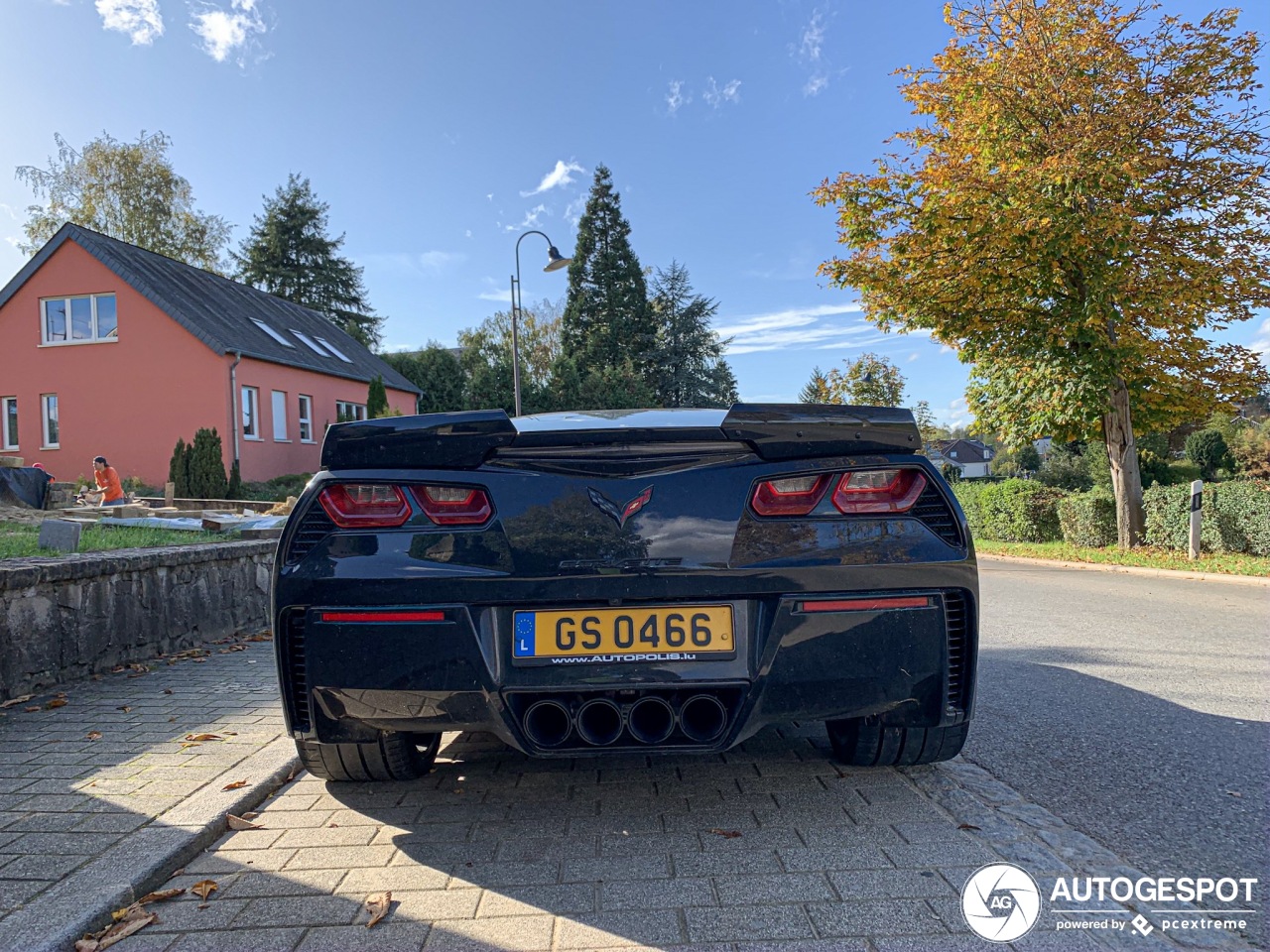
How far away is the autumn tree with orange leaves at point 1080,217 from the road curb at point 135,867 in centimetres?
1151

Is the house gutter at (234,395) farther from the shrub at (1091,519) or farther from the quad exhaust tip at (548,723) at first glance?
the quad exhaust tip at (548,723)

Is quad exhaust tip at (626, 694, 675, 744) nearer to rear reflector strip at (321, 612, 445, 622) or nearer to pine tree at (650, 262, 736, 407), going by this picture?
rear reflector strip at (321, 612, 445, 622)

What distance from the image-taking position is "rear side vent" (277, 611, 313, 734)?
2.41m

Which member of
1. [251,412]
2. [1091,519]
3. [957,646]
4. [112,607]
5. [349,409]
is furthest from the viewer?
[349,409]

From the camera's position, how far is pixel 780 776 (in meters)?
2.98

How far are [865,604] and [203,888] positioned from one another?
2.00m

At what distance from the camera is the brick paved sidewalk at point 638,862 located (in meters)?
1.96

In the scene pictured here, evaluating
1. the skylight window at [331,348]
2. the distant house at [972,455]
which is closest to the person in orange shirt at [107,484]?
the skylight window at [331,348]

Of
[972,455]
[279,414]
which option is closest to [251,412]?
[279,414]

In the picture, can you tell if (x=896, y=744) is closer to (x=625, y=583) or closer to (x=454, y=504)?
(x=625, y=583)

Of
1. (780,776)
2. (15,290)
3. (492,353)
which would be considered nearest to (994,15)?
(780,776)

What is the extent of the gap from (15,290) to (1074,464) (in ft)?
111

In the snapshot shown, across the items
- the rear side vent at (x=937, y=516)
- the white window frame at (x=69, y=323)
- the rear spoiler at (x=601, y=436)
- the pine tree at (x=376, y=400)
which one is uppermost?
the white window frame at (x=69, y=323)

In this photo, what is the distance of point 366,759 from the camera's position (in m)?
2.83
